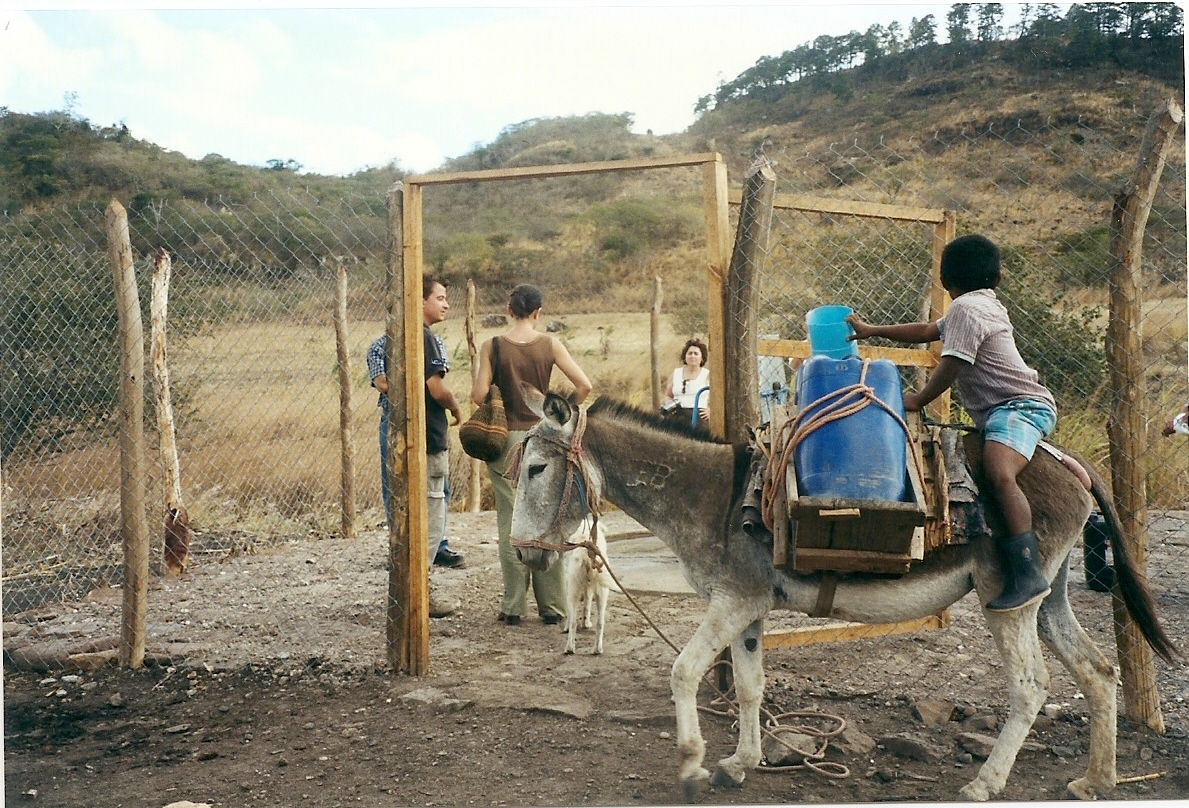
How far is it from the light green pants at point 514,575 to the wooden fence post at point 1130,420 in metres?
3.45

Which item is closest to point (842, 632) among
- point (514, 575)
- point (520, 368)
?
point (514, 575)

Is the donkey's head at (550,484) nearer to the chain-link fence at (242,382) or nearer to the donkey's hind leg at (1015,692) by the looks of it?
the chain-link fence at (242,382)

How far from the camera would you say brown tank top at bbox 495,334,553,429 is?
20.9 feet

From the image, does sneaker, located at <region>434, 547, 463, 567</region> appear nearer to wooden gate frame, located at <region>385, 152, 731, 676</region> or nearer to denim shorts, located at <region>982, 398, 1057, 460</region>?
wooden gate frame, located at <region>385, 152, 731, 676</region>

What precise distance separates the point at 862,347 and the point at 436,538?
364 cm

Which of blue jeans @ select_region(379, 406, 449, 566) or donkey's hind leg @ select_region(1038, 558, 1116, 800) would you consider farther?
blue jeans @ select_region(379, 406, 449, 566)

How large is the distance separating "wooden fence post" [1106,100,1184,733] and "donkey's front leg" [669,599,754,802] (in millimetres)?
2200

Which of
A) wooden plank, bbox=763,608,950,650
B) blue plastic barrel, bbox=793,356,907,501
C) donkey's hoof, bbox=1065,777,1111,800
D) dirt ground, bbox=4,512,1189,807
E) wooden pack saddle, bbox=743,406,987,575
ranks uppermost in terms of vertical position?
blue plastic barrel, bbox=793,356,907,501

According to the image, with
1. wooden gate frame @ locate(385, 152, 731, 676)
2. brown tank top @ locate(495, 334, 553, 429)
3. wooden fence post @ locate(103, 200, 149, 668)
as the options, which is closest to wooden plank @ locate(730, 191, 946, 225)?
wooden gate frame @ locate(385, 152, 731, 676)

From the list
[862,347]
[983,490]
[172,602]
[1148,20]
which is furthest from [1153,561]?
[1148,20]

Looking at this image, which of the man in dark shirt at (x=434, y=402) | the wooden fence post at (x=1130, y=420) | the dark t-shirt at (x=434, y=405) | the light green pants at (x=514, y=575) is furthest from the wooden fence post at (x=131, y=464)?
the wooden fence post at (x=1130, y=420)

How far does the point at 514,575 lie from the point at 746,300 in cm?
284

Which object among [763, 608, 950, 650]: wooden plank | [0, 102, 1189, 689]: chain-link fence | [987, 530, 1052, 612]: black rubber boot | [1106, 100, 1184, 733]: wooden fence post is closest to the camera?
[987, 530, 1052, 612]: black rubber boot

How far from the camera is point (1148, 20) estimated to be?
41406mm
